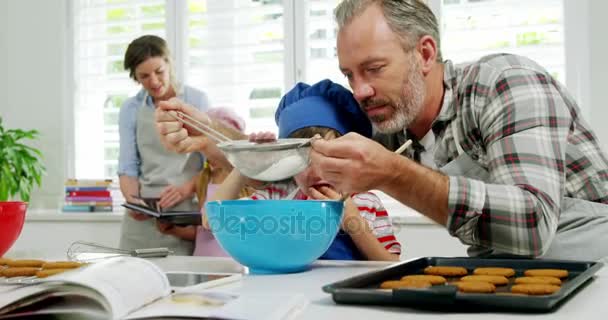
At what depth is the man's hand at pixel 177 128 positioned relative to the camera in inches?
63.3

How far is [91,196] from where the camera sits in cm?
415

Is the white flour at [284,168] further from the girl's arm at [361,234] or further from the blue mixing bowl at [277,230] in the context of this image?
the girl's arm at [361,234]

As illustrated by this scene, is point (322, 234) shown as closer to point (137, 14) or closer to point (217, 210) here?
point (217, 210)

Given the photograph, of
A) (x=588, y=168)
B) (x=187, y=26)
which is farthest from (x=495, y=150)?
(x=187, y=26)

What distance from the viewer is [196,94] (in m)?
3.54

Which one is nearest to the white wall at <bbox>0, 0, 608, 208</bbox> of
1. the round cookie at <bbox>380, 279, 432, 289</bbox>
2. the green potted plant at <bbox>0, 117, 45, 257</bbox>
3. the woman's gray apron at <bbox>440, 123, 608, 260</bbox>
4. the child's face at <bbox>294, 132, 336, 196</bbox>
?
the green potted plant at <bbox>0, 117, 45, 257</bbox>

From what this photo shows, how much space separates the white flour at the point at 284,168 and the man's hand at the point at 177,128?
31cm

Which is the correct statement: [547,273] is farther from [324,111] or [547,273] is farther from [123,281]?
[324,111]

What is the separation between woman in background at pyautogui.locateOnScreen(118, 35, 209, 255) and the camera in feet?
10.8

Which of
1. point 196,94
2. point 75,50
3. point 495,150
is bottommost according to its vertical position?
point 495,150

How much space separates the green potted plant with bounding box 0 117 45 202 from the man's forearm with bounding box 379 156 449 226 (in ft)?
10.7

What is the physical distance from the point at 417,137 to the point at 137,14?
300cm

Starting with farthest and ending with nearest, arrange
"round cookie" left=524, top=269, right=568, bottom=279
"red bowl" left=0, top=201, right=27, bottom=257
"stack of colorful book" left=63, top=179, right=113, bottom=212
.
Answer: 1. "stack of colorful book" left=63, top=179, right=113, bottom=212
2. "red bowl" left=0, top=201, right=27, bottom=257
3. "round cookie" left=524, top=269, right=568, bottom=279

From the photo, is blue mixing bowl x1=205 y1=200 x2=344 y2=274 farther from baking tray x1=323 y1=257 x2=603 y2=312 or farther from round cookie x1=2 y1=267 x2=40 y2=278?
round cookie x1=2 y1=267 x2=40 y2=278
